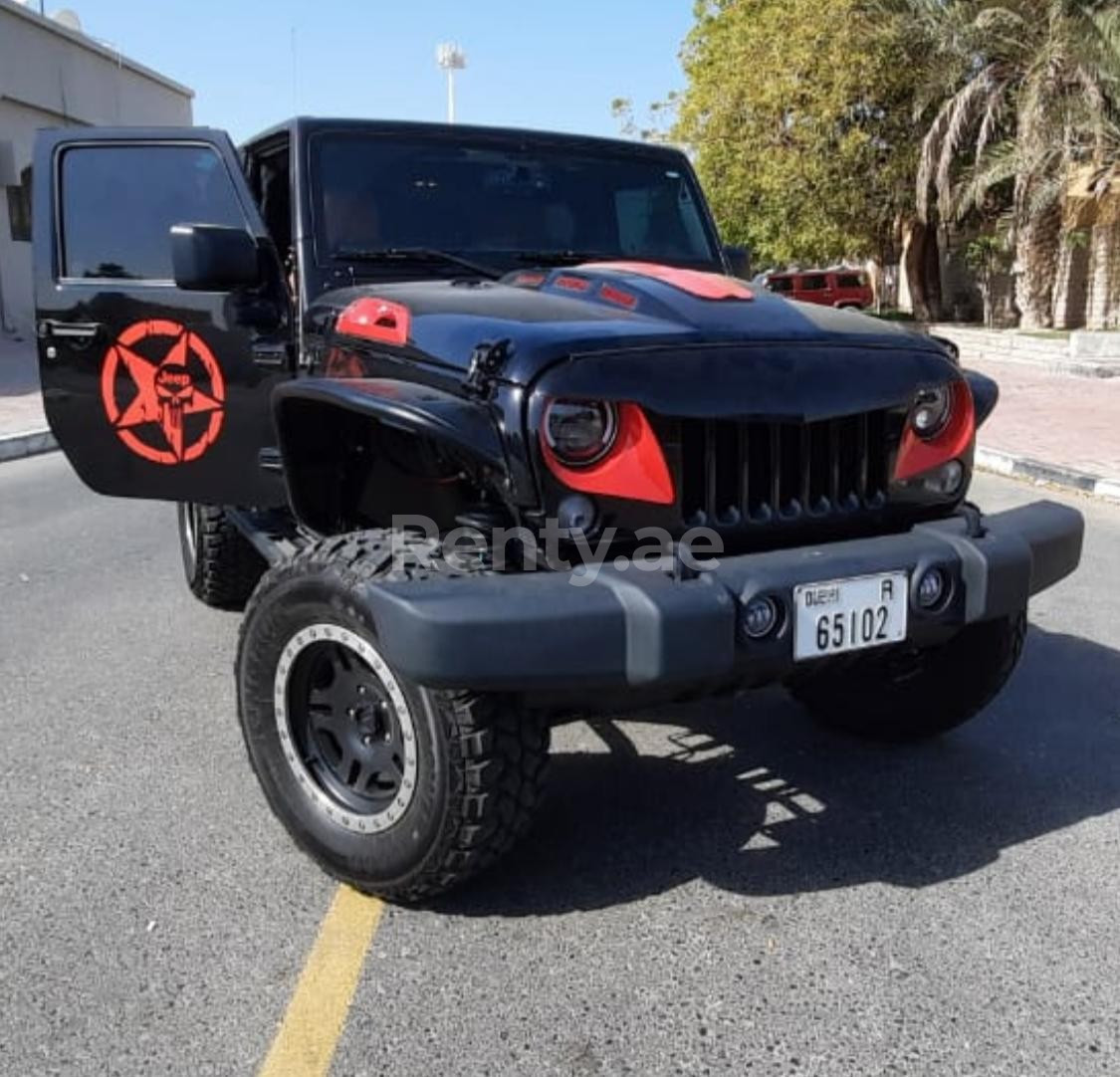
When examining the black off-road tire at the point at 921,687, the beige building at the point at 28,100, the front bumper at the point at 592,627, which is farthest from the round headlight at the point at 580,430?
the beige building at the point at 28,100

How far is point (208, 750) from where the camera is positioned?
407cm

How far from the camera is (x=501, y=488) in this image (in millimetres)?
2830

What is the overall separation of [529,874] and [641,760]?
841 mm

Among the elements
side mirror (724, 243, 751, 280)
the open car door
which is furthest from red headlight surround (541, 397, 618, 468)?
side mirror (724, 243, 751, 280)

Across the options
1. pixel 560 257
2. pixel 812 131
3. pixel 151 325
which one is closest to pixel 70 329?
pixel 151 325

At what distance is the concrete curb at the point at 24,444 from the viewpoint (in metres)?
11.5

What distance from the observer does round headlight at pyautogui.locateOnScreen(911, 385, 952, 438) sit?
323 centimetres

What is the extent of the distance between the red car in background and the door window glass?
24.8 metres

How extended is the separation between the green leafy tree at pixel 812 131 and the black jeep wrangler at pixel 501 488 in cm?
2193

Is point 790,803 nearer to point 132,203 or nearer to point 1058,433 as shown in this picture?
point 132,203

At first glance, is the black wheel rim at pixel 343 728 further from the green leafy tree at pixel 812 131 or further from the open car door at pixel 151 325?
the green leafy tree at pixel 812 131

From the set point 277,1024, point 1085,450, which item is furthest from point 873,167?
point 277,1024

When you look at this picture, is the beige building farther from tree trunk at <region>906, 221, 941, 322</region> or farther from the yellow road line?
the yellow road line

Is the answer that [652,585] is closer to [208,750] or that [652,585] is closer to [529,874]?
[529,874]
